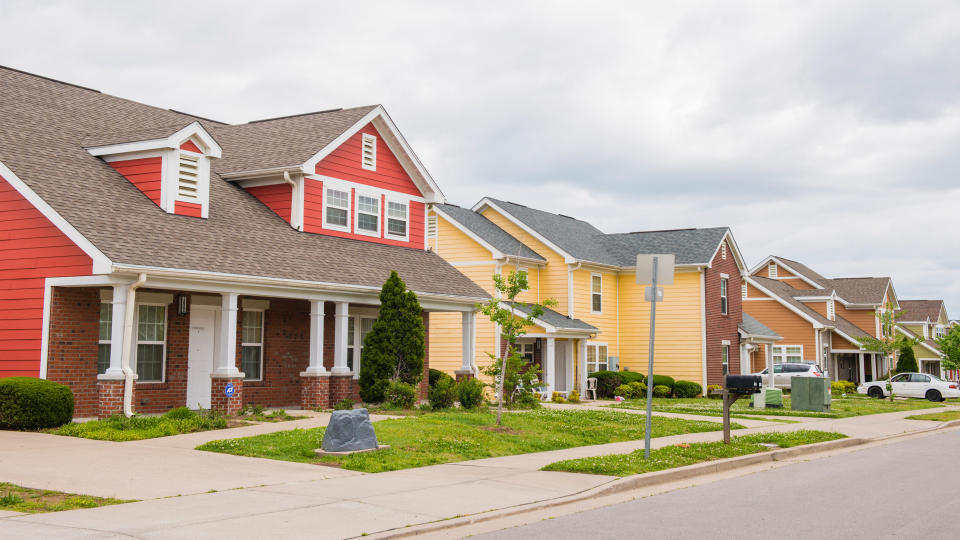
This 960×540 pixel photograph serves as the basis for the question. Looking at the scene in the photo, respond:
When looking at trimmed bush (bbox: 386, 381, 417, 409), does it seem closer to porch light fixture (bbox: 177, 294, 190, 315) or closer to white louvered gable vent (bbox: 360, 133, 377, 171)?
porch light fixture (bbox: 177, 294, 190, 315)

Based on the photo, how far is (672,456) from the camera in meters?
14.0

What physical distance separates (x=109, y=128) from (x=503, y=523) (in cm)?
1788

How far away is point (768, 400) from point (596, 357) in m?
8.85

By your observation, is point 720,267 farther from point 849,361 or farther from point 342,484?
point 342,484

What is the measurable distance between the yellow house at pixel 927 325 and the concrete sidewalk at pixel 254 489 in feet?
214

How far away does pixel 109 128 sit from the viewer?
22.8m

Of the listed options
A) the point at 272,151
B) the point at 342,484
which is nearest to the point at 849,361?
the point at 272,151

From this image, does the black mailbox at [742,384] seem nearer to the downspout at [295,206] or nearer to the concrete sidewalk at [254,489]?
the concrete sidewalk at [254,489]

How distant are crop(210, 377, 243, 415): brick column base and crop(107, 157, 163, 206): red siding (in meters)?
4.47

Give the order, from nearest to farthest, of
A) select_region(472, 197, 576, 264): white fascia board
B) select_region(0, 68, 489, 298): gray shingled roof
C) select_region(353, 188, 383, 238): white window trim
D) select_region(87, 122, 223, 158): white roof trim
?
select_region(0, 68, 489, 298): gray shingled roof < select_region(87, 122, 223, 158): white roof trim < select_region(353, 188, 383, 238): white window trim < select_region(472, 197, 576, 264): white fascia board

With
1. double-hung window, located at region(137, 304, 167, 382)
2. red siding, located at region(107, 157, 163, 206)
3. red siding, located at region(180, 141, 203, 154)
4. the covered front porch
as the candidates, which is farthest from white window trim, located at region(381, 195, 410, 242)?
double-hung window, located at region(137, 304, 167, 382)

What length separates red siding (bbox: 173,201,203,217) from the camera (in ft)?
66.2

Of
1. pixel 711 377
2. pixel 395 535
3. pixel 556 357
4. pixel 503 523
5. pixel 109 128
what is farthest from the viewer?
pixel 711 377

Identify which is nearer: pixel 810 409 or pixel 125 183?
pixel 125 183
